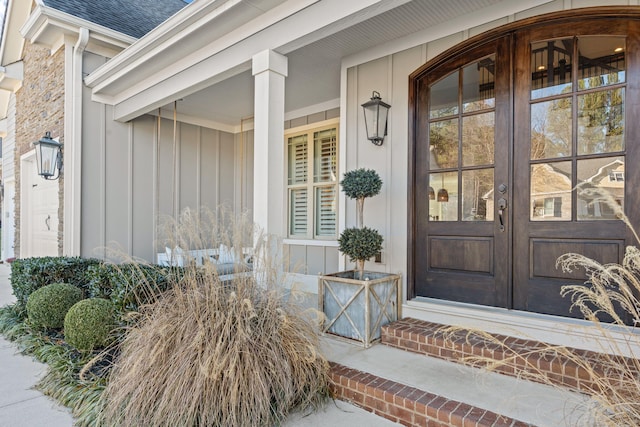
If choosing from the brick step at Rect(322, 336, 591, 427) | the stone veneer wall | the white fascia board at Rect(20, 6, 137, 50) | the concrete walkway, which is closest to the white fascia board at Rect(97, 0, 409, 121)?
the white fascia board at Rect(20, 6, 137, 50)

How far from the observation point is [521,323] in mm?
2838

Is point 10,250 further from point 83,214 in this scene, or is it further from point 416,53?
point 416,53

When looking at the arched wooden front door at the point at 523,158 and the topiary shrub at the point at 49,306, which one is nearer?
the arched wooden front door at the point at 523,158

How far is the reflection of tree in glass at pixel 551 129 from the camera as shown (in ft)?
9.31

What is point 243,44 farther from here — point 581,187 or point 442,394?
point 442,394

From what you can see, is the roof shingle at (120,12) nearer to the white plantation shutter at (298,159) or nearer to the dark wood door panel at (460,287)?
the white plantation shutter at (298,159)

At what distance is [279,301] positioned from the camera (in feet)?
8.14

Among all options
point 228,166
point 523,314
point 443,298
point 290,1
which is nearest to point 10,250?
point 228,166

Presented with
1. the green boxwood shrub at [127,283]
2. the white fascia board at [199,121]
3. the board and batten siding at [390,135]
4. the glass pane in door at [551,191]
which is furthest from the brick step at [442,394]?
the white fascia board at [199,121]

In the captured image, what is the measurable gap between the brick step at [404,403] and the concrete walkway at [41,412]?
7cm

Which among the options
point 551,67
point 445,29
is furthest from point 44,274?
point 551,67

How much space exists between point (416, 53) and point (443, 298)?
7.72 feet

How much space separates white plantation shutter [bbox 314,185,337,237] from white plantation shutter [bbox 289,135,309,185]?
434 mm

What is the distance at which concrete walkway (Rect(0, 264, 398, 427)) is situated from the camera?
2.24 meters
